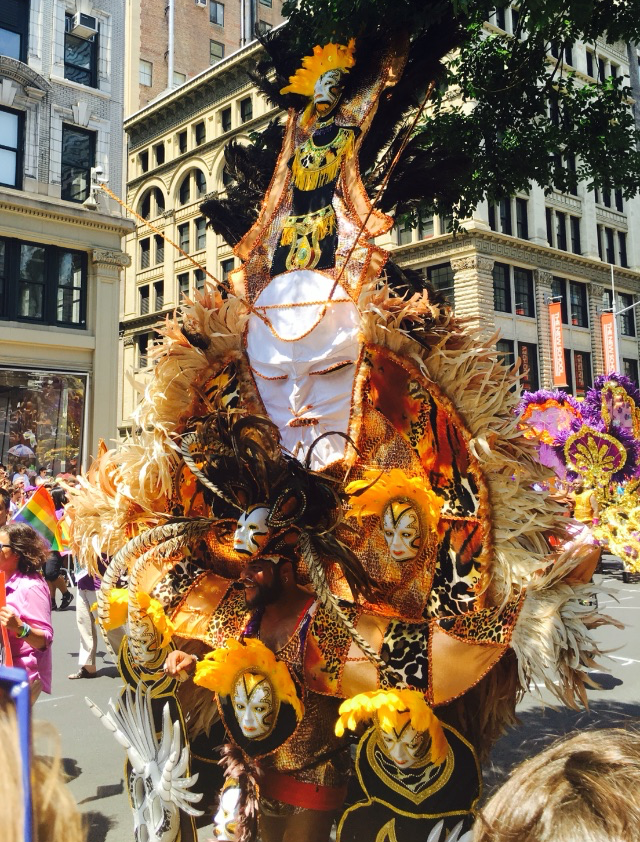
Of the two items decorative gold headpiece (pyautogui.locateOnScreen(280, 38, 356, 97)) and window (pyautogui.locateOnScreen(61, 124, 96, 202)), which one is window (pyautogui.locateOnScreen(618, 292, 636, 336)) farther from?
decorative gold headpiece (pyautogui.locateOnScreen(280, 38, 356, 97))

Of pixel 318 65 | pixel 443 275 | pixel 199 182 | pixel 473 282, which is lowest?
pixel 318 65

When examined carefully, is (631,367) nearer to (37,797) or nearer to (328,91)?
(328,91)

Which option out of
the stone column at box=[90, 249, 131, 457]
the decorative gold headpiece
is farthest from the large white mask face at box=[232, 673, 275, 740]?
the stone column at box=[90, 249, 131, 457]

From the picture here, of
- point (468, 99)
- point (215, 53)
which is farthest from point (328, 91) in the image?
point (215, 53)

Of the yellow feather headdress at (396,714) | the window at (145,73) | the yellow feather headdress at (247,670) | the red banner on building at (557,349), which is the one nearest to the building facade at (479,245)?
the red banner on building at (557,349)

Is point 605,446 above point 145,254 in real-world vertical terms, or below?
below

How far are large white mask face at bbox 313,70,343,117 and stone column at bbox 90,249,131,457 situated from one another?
1454 centimetres

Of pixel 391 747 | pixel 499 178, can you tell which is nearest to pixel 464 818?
pixel 391 747

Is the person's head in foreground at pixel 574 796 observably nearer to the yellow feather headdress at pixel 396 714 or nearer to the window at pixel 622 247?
the yellow feather headdress at pixel 396 714

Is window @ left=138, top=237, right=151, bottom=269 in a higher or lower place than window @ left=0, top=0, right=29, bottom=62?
higher

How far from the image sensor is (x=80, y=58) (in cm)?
1762

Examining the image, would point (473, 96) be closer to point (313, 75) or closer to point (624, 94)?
point (624, 94)

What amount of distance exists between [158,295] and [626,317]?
21826 millimetres

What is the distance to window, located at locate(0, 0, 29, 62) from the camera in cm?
1602
